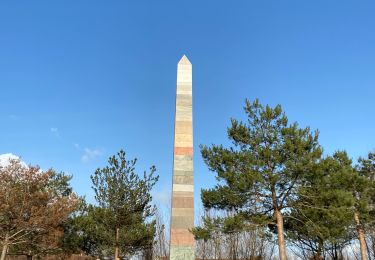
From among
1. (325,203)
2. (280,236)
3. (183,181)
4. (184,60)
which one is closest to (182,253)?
(183,181)

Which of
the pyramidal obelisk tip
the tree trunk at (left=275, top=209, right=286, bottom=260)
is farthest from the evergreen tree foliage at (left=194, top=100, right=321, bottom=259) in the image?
the pyramidal obelisk tip

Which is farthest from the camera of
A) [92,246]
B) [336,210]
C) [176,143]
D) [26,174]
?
[92,246]

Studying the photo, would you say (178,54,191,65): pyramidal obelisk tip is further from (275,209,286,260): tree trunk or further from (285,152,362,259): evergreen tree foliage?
(275,209,286,260): tree trunk

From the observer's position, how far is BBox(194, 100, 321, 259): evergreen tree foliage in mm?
12648

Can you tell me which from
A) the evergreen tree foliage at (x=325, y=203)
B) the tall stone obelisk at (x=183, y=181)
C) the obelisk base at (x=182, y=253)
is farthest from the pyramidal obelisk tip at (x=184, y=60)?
the obelisk base at (x=182, y=253)

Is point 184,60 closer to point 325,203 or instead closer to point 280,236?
point 325,203

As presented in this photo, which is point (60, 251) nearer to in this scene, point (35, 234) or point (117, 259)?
point (35, 234)

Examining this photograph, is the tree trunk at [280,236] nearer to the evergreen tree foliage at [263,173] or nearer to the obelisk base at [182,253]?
the evergreen tree foliage at [263,173]

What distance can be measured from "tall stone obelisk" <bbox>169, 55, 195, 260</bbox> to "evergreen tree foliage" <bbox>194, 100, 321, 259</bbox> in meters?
2.28

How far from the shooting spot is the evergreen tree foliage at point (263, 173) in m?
12.6

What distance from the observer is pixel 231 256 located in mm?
23812

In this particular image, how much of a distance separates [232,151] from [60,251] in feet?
35.3

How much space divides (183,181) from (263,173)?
11.5ft

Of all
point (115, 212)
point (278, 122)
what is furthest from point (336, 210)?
point (115, 212)
